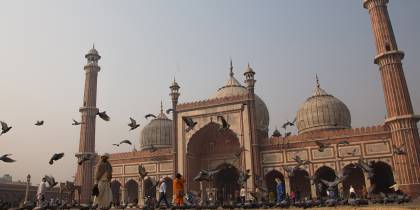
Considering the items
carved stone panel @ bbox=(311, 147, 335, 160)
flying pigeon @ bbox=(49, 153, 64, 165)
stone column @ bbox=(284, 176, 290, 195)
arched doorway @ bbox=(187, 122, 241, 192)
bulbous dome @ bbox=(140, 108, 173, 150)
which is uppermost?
bulbous dome @ bbox=(140, 108, 173, 150)

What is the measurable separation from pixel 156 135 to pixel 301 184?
13.8 metres

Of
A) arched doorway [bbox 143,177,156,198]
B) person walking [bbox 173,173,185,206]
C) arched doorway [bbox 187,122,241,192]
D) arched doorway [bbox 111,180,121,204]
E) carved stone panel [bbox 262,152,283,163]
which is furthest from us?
arched doorway [bbox 111,180,121,204]

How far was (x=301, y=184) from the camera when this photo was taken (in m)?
23.3

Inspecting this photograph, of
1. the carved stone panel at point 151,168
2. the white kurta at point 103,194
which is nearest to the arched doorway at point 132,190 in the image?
the carved stone panel at point 151,168

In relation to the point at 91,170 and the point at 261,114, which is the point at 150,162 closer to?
the point at 91,170

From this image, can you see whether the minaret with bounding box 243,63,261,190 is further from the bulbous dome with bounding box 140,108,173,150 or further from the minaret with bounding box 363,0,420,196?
the bulbous dome with bounding box 140,108,173,150

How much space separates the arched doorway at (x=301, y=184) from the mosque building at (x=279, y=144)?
62 millimetres

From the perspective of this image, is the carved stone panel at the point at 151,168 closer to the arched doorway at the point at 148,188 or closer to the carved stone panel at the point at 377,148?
the arched doorway at the point at 148,188

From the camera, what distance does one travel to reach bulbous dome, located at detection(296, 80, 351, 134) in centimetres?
2692

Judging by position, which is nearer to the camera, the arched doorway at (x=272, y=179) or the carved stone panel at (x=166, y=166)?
the arched doorway at (x=272, y=179)

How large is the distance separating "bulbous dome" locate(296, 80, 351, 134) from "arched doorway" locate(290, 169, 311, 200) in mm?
5200

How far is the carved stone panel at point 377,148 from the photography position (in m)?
20.3

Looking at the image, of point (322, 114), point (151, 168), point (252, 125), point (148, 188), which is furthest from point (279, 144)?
point (148, 188)

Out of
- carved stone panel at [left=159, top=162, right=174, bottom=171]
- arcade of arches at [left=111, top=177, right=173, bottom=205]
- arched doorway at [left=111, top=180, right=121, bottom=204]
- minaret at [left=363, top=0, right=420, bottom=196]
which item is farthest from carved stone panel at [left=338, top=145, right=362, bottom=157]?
arched doorway at [left=111, top=180, right=121, bottom=204]
